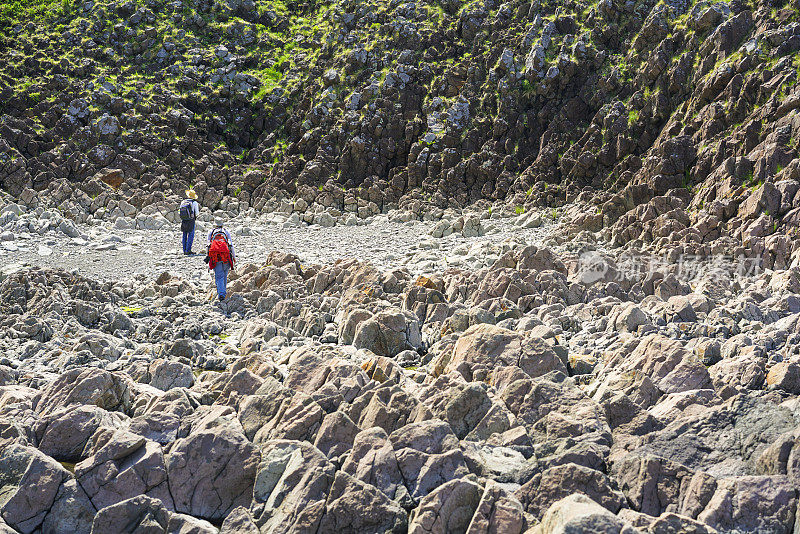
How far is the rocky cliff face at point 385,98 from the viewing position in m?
32.9

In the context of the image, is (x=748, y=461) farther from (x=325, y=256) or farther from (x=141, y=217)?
(x=141, y=217)

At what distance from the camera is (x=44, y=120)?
4438 centimetres

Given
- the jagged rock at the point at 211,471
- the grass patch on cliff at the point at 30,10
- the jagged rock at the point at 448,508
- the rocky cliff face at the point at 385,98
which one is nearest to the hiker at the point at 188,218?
the rocky cliff face at the point at 385,98

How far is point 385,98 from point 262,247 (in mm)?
17593

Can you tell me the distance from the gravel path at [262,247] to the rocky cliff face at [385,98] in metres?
4.63

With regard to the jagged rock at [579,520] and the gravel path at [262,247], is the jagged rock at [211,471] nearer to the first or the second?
the jagged rock at [579,520]

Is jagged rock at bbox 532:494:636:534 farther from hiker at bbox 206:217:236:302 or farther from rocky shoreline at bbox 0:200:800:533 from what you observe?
hiker at bbox 206:217:236:302

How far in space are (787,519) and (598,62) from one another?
36320mm

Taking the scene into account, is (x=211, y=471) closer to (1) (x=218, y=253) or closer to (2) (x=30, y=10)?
(1) (x=218, y=253)

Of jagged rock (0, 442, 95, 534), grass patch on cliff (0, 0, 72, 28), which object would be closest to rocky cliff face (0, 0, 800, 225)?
grass patch on cliff (0, 0, 72, 28)

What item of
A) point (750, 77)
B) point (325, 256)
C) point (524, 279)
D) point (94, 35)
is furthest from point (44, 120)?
point (750, 77)

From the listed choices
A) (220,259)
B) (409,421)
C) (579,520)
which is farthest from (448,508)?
(220,259)

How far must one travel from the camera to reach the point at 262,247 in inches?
1175

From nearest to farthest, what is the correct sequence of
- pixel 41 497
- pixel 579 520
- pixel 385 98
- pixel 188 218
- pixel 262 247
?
pixel 579 520 < pixel 41 497 < pixel 188 218 < pixel 262 247 < pixel 385 98
